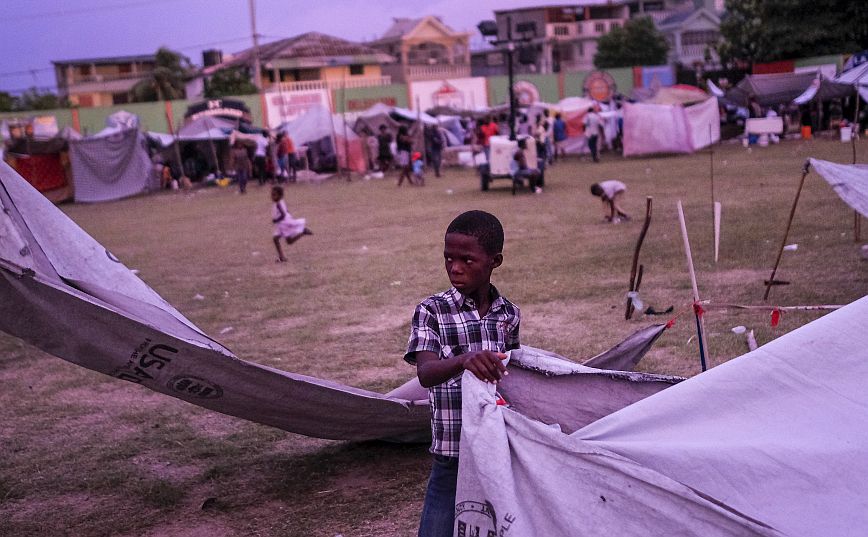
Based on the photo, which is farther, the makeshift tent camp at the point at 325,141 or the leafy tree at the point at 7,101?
the leafy tree at the point at 7,101

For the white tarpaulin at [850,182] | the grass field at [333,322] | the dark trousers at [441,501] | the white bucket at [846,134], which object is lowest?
the grass field at [333,322]

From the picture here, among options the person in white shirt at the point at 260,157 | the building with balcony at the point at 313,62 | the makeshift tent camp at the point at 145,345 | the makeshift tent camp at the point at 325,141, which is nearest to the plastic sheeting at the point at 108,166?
the person in white shirt at the point at 260,157

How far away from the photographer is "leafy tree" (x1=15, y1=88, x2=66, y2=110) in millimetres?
52562

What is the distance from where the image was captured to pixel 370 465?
4.98 metres

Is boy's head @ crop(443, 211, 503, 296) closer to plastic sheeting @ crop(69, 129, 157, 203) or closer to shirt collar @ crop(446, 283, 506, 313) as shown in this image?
shirt collar @ crop(446, 283, 506, 313)

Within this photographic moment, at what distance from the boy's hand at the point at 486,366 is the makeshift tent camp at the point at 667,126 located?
82.7 feet

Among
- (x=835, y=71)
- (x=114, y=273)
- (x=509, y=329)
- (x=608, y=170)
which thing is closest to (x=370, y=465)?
(x=114, y=273)

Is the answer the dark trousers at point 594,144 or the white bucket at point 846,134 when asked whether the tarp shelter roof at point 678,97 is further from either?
the white bucket at point 846,134

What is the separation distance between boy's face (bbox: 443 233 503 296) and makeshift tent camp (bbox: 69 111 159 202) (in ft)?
86.0

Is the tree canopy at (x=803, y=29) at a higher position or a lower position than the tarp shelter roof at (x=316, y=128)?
higher

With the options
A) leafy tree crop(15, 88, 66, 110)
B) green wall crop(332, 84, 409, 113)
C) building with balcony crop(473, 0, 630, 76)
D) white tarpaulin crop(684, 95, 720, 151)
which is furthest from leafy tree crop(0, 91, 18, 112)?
white tarpaulin crop(684, 95, 720, 151)

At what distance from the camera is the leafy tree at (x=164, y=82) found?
168 feet

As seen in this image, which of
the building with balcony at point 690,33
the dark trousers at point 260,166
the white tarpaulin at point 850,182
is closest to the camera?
the white tarpaulin at point 850,182

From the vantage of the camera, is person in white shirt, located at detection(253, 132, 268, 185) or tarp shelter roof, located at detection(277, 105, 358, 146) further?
tarp shelter roof, located at detection(277, 105, 358, 146)
